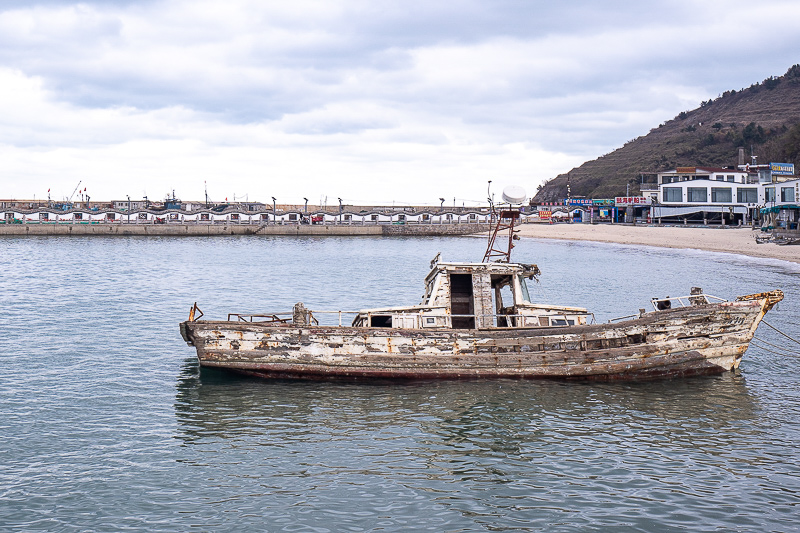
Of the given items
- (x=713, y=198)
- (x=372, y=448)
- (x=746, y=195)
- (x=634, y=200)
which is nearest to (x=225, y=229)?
(x=634, y=200)

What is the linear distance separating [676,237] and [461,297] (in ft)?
233

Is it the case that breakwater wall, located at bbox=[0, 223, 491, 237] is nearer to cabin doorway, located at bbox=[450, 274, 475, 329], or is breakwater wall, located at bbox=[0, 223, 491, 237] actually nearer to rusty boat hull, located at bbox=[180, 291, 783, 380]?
cabin doorway, located at bbox=[450, 274, 475, 329]

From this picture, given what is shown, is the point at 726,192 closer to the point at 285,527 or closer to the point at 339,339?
the point at 339,339

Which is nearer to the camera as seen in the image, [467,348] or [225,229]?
[467,348]

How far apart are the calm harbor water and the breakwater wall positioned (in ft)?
292

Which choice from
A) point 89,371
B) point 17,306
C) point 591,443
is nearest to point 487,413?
point 591,443

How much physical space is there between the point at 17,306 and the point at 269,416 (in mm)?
27391

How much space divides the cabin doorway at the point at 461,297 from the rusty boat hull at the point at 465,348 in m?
2.35

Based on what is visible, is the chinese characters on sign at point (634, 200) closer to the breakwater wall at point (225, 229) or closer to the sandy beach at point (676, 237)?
the sandy beach at point (676, 237)

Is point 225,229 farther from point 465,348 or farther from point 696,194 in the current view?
point 465,348

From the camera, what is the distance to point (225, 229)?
121312 millimetres

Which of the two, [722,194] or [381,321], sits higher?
[722,194]

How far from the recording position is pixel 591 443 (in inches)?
674

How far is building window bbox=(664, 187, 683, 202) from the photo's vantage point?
10669 cm
